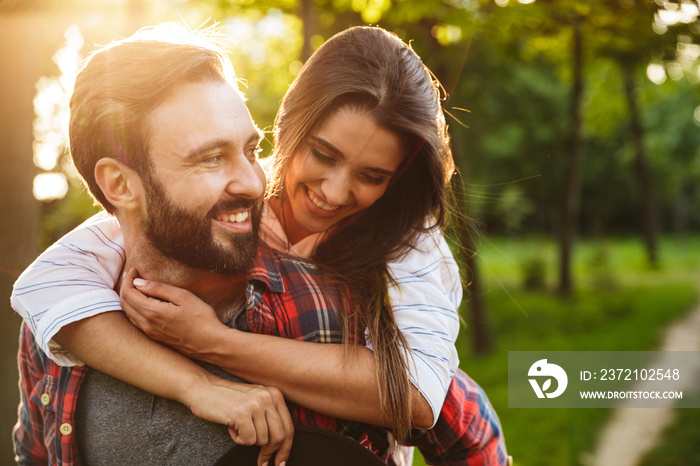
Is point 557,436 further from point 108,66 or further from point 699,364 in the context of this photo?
point 108,66

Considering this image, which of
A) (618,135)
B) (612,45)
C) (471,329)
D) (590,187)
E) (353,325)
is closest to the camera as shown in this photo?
(353,325)

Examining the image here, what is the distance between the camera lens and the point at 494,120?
11883 millimetres

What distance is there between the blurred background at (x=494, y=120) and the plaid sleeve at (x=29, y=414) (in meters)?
0.76

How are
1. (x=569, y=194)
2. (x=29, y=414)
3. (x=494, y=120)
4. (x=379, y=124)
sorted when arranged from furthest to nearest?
(x=569, y=194)
(x=494, y=120)
(x=379, y=124)
(x=29, y=414)

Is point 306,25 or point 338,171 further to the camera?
point 306,25

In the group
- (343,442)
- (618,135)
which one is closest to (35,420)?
(343,442)

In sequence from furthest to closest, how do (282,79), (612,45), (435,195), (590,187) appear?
1. (590,187)
2. (282,79)
3. (612,45)
4. (435,195)

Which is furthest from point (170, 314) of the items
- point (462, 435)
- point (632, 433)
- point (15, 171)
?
point (632, 433)

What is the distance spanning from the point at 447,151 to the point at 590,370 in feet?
22.3

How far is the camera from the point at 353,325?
1.89 m

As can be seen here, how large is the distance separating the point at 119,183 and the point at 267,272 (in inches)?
19.5

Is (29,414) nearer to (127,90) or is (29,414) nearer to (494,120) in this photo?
(127,90)

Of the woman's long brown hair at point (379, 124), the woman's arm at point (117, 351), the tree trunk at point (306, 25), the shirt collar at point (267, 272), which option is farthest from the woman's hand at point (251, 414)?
the tree trunk at point (306, 25)

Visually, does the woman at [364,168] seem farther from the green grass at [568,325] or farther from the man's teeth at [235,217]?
the green grass at [568,325]
